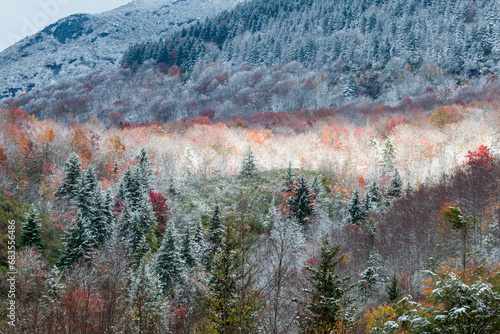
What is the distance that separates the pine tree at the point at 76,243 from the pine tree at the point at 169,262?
268 inches

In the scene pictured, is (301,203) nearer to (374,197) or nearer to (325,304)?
(374,197)

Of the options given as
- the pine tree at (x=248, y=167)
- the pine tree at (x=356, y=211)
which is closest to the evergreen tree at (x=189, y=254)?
the pine tree at (x=356, y=211)

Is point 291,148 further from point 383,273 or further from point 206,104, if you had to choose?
point 206,104

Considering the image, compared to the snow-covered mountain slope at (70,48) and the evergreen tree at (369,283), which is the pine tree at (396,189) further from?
the snow-covered mountain slope at (70,48)

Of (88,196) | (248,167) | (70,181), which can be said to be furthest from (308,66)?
(88,196)

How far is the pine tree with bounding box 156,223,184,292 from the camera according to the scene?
22.9 meters

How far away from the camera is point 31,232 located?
25.1m

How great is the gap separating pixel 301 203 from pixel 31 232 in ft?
78.7

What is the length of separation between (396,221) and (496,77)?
6919 centimetres

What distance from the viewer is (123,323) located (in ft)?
41.3

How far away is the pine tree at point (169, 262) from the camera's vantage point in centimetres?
2286

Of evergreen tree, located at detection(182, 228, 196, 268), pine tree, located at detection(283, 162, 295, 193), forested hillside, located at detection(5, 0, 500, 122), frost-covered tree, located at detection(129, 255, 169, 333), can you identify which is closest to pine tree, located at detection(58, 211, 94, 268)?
frost-covered tree, located at detection(129, 255, 169, 333)

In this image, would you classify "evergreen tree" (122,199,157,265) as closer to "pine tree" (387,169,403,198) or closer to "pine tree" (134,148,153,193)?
"pine tree" (134,148,153,193)

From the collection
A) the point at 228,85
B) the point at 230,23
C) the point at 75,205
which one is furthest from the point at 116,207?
the point at 230,23
